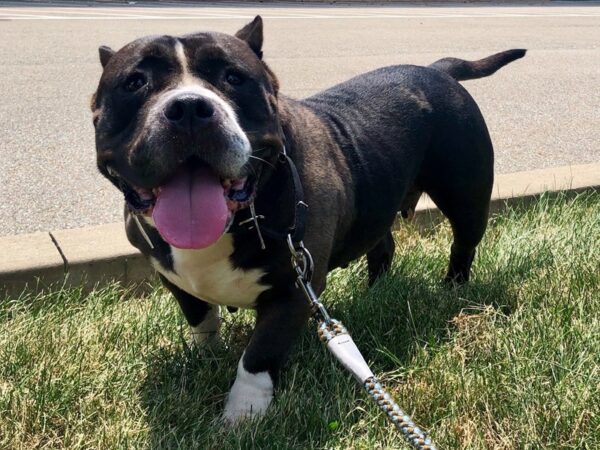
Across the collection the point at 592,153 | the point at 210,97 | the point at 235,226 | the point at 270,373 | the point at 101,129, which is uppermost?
the point at 210,97

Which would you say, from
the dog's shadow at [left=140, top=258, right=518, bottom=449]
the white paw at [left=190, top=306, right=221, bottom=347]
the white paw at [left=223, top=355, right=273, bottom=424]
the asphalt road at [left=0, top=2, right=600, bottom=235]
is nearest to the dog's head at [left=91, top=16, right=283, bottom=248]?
the white paw at [left=223, top=355, right=273, bottom=424]

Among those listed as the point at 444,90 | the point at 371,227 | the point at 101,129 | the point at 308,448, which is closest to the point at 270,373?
the point at 308,448

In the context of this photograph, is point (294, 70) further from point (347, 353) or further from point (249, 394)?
point (347, 353)

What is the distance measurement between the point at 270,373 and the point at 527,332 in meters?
1.16

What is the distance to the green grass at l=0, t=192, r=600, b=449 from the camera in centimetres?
283

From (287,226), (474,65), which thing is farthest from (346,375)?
(474,65)

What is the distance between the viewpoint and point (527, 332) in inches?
133

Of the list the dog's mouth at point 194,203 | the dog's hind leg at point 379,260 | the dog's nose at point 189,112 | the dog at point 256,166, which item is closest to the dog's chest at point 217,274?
the dog at point 256,166

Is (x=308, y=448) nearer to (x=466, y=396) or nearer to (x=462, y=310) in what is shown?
(x=466, y=396)

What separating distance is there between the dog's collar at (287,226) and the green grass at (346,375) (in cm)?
65

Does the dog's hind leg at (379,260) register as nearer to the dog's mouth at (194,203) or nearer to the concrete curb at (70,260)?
the concrete curb at (70,260)

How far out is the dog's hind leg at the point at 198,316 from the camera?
11.1 ft

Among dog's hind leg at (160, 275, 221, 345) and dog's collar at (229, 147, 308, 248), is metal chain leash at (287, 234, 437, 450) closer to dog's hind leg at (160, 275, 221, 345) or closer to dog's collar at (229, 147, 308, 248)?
dog's collar at (229, 147, 308, 248)

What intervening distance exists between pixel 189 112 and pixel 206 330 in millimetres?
1276
